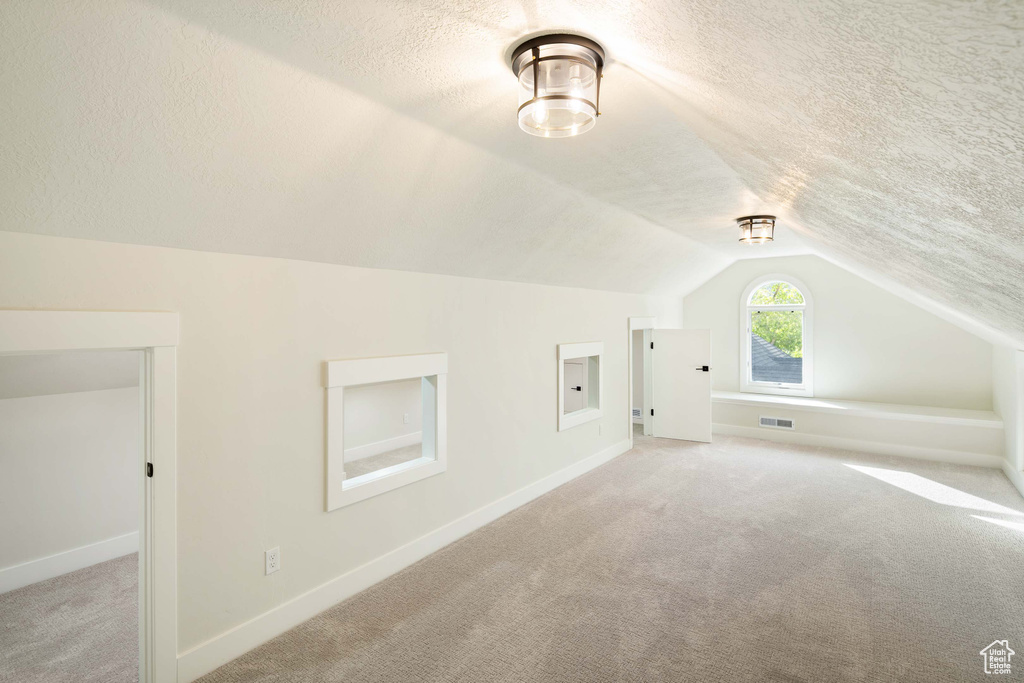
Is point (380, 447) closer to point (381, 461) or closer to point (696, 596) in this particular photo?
point (381, 461)

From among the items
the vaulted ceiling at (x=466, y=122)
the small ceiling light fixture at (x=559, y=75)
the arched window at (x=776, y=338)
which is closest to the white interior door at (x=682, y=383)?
the arched window at (x=776, y=338)

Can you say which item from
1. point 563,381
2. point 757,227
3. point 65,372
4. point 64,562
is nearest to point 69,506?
point 64,562

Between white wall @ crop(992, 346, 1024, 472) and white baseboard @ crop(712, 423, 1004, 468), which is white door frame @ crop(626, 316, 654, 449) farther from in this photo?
white wall @ crop(992, 346, 1024, 472)

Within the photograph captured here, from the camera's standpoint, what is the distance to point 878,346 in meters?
6.66

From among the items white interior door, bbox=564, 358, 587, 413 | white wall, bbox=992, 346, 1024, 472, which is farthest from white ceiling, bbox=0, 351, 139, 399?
white wall, bbox=992, 346, 1024, 472

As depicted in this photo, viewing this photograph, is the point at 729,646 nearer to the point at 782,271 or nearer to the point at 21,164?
the point at 21,164

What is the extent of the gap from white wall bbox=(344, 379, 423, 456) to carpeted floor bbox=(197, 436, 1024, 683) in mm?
2716

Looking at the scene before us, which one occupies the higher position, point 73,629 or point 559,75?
point 559,75

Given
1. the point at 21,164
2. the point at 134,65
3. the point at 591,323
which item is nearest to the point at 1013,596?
the point at 591,323

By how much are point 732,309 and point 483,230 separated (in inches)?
222

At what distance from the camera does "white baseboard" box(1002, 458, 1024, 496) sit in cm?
471

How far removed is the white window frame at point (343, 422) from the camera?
2.91m

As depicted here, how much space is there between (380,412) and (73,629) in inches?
152

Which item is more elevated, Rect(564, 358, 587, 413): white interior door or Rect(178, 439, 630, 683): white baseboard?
Rect(564, 358, 587, 413): white interior door
